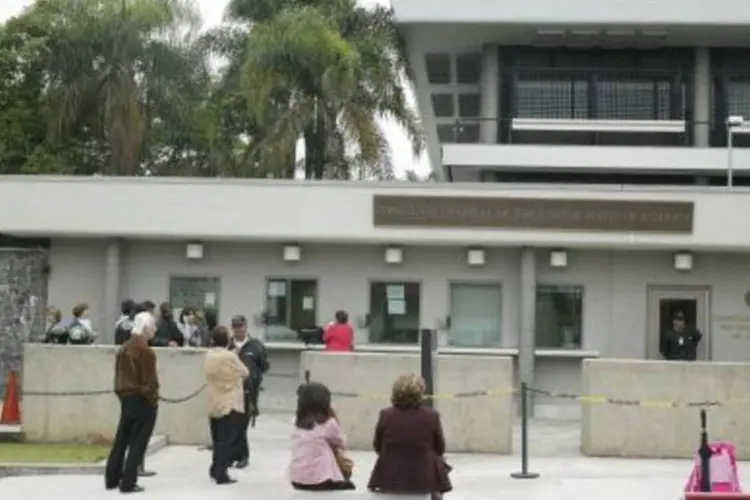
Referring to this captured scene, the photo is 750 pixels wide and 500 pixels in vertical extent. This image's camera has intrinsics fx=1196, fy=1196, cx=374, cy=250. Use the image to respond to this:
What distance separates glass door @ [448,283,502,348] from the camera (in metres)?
21.8

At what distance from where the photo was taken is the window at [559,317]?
2180cm

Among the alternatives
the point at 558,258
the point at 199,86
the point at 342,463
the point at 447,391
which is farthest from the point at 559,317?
the point at 199,86

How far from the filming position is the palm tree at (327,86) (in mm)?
32500

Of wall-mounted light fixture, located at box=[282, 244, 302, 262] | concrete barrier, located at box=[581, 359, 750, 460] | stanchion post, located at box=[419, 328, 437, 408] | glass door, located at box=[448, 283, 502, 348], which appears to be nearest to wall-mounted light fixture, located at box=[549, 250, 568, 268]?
glass door, located at box=[448, 283, 502, 348]

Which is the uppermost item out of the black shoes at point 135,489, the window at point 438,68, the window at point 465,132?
the window at point 438,68

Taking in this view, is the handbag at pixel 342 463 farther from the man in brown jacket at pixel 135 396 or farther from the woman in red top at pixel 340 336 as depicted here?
the woman in red top at pixel 340 336

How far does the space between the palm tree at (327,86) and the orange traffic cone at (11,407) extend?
55.1 ft

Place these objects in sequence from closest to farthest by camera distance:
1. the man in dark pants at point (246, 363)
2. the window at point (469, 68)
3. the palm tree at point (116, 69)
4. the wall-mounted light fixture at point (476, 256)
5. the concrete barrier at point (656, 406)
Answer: the man in dark pants at point (246, 363) → the concrete barrier at point (656, 406) → the wall-mounted light fixture at point (476, 256) → the window at point (469, 68) → the palm tree at point (116, 69)

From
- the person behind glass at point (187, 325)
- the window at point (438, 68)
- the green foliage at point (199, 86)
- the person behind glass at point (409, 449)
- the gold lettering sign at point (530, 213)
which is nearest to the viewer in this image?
the person behind glass at point (409, 449)

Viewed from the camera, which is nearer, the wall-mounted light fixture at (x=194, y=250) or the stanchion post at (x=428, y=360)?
the stanchion post at (x=428, y=360)

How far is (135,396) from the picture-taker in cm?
1180

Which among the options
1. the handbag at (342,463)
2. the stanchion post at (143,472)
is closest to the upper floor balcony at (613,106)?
the stanchion post at (143,472)

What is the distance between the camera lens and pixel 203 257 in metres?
22.2

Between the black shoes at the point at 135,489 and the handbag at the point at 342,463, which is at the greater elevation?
the handbag at the point at 342,463
